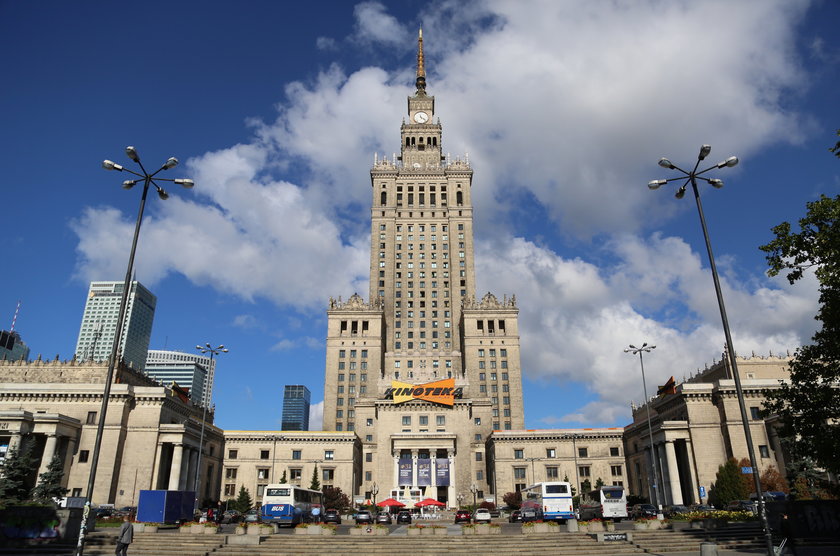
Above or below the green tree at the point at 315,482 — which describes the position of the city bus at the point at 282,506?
below

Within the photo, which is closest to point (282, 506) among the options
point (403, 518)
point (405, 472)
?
point (403, 518)

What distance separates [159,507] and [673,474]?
64.5 m

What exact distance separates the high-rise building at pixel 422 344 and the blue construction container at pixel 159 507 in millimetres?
45431

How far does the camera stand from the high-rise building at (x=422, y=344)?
92938 mm

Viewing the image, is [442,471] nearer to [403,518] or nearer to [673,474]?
[403,518]

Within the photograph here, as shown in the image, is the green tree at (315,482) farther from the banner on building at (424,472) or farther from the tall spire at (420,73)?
the tall spire at (420,73)

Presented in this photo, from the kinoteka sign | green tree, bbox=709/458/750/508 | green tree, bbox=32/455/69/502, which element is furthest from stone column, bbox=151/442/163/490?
green tree, bbox=709/458/750/508

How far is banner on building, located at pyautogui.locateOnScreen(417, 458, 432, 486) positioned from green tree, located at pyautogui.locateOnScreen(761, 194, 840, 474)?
65.7 metres

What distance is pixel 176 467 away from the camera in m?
80.4

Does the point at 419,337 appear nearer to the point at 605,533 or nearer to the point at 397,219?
the point at 397,219

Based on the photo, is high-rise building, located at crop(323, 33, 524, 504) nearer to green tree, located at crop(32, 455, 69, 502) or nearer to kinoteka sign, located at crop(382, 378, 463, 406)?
kinoteka sign, located at crop(382, 378, 463, 406)

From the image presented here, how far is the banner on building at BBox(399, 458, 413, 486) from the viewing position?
89.2m

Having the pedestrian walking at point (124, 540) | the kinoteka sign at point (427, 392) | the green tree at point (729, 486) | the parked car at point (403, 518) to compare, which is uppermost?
the kinoteka sign at point (427, 392)

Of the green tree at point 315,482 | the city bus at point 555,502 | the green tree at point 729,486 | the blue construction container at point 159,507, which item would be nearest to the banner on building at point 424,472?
the green tree at point 315,482
